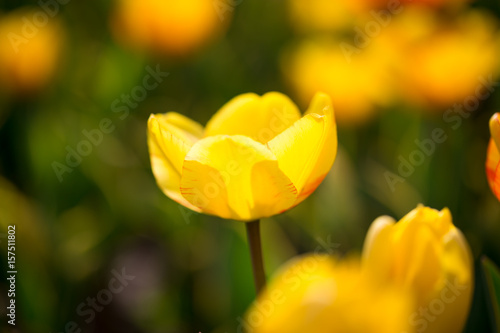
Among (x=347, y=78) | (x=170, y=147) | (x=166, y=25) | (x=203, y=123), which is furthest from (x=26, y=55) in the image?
(x=170, y=147)

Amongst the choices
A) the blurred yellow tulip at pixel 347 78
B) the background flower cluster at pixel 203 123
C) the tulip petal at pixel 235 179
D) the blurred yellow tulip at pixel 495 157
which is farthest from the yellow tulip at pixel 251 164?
the blurred yellow tulip at pixel 347 78

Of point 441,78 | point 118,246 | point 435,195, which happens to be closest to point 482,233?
point 435,195

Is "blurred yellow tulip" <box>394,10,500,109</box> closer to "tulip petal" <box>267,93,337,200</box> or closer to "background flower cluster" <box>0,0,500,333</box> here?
"background flower cluster" <box>0,0,500,333</box>

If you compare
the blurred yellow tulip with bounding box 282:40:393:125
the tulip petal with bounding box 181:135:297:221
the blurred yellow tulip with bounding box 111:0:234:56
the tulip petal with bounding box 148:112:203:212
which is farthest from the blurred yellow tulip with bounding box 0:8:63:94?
the tulip petal with bounding box 181:135:297:221

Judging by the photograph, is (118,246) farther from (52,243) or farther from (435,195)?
(435,195)

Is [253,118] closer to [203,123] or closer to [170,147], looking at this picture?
[170,147]

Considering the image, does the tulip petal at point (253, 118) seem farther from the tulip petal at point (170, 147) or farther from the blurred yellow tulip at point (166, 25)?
the blurred yellow tulip at point (166, 25)
